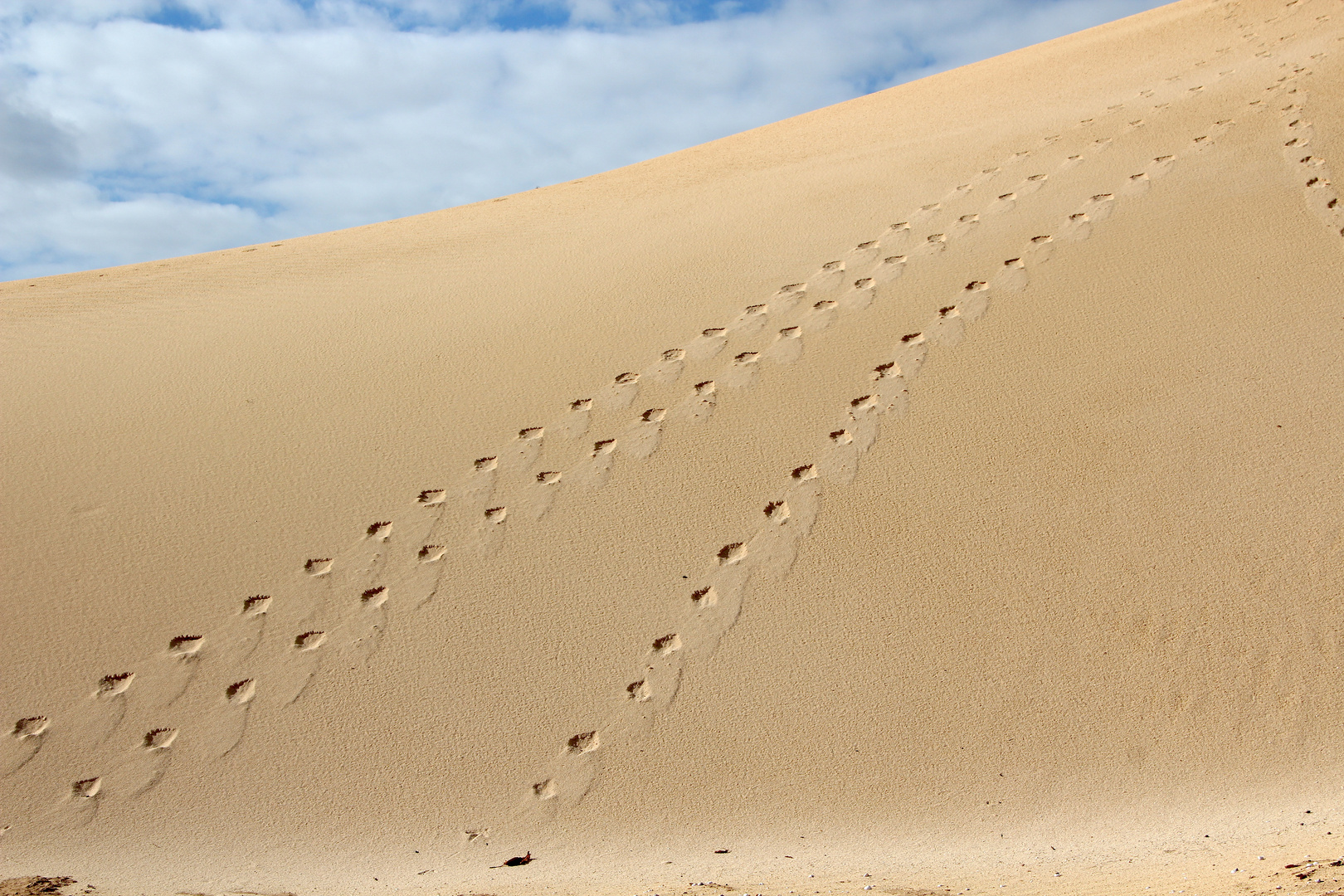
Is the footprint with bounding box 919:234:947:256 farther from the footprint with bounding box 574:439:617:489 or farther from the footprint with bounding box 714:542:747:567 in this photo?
the footprint with bounding box 714:542:747:567

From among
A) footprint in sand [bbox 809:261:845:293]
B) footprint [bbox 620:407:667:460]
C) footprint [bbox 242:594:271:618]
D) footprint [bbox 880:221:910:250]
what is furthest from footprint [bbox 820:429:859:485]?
footprint [bbox 242:594:271:618]

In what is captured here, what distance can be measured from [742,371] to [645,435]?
645 mm

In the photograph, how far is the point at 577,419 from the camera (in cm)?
418

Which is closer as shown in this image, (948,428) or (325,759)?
(325,759)

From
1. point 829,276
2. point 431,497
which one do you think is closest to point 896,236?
point 829,276

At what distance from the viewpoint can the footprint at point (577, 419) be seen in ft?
13.4

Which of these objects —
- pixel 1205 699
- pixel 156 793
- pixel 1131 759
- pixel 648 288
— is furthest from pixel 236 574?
pixel 1205 699

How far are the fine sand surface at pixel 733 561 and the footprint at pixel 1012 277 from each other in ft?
0.07

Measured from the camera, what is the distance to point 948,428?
151 inches

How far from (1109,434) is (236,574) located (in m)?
3.59

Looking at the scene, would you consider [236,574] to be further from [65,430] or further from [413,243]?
[413,243]

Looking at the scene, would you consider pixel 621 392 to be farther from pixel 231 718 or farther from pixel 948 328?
pixel 231 718

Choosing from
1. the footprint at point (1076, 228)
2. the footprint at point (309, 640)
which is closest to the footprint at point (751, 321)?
the footprint at point (1076, 228)

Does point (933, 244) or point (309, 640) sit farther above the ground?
point (933, 244)
